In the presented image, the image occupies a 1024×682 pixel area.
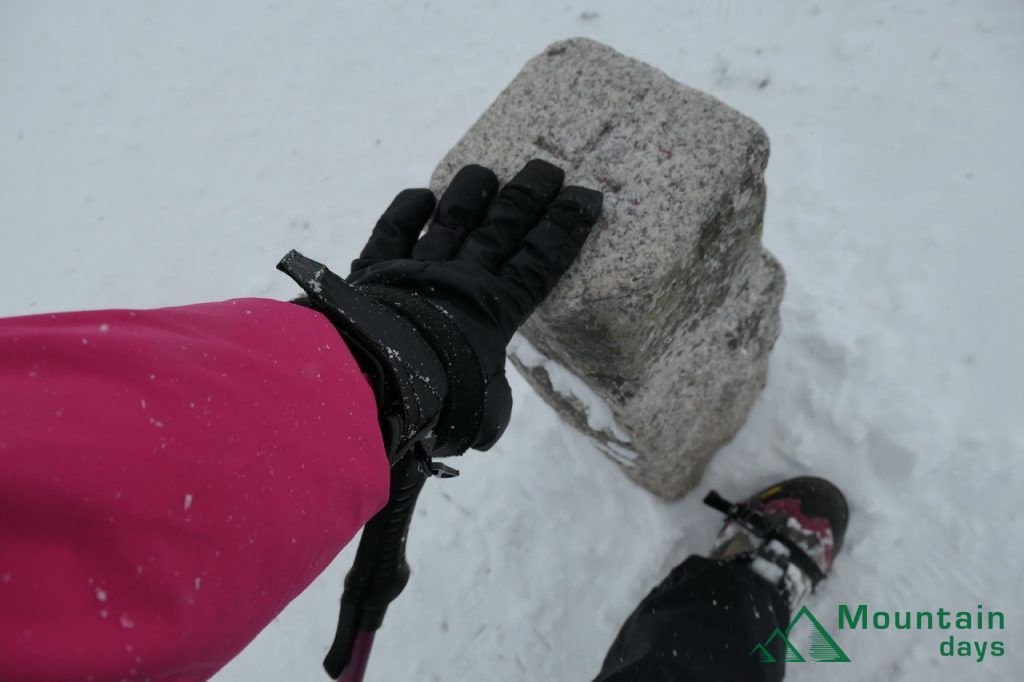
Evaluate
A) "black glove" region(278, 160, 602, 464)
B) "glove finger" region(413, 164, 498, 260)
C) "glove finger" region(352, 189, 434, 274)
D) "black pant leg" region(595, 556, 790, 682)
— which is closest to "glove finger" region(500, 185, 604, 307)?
"black glove" region(278, 160, 602, 464)

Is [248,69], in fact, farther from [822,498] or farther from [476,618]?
[822,498]

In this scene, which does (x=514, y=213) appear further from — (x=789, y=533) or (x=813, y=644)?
(x=813, y=644)

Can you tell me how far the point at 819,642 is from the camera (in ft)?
5.51

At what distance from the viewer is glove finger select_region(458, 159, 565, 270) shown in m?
1.26

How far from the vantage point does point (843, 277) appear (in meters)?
2.04

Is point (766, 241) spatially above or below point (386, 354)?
below

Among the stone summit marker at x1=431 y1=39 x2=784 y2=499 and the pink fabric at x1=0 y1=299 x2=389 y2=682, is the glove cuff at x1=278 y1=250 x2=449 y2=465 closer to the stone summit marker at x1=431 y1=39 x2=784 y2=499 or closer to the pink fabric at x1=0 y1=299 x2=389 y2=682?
the pink fabric at x1=0 y1=299 x2=389 y2=682

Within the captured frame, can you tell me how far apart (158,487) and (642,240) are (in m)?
0.89

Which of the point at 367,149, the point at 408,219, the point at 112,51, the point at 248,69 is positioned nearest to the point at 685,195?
the point at 408,219

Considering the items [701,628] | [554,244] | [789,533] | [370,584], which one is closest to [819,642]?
[789,533]

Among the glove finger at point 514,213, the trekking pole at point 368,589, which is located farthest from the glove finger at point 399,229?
the trekking pole at point 368,589

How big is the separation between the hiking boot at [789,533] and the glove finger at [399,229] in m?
1.18

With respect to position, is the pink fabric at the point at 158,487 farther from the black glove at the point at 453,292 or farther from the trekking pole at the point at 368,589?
the trekking pole at the point at 368,589

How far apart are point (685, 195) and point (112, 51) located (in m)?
4.01
